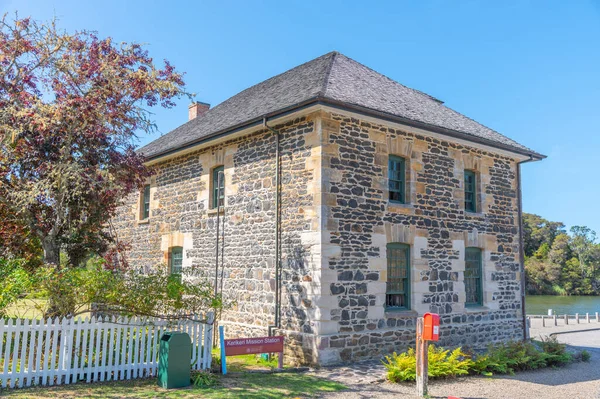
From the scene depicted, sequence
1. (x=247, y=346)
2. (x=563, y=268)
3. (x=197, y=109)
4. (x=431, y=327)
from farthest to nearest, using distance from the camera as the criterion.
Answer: (x=563, y=268) → (x=197, y=109) → (x=247, y=346) → (x=431, y=327)

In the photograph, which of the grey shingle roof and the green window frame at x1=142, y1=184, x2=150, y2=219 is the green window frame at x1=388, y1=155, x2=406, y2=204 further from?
the green window frame at x1=142, y1=184, x2=150, y2=219

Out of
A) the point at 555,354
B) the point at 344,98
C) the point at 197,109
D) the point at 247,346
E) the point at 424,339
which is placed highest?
the point at 197,109

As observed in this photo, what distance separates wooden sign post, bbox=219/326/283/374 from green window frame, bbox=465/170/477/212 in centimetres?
720

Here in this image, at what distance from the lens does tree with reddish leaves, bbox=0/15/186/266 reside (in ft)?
32.5

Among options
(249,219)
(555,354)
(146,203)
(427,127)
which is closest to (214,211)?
(249,219)

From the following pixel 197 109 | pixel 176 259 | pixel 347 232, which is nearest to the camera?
pixel 347 232

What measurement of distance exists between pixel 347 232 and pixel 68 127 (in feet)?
20.0

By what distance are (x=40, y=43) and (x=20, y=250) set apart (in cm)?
476

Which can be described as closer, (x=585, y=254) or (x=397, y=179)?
(x=397, y=179)

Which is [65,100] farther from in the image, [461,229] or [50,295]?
[461,229]

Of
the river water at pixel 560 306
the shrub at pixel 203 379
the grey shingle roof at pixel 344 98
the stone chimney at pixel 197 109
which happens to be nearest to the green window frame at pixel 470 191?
the grey shingle roof at pixel 344 98

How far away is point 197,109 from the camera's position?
69.8ft

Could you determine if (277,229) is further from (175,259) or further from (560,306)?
(560,306)

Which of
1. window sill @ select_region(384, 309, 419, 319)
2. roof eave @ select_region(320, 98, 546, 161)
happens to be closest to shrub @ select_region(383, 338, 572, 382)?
window sill @ select_region(384, 309, 419, 319)
